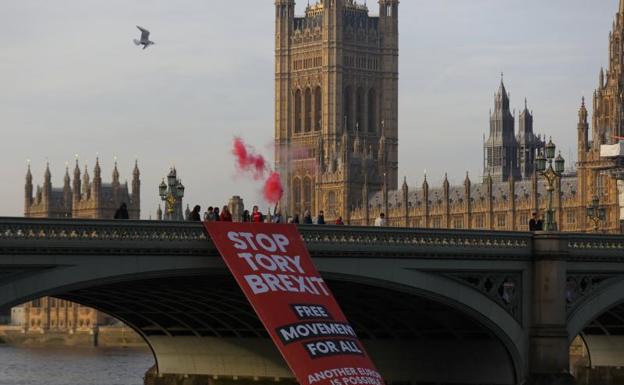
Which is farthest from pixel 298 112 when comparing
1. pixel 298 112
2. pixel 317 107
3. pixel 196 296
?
pixel 196 296

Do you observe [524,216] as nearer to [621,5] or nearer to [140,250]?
[621,5]

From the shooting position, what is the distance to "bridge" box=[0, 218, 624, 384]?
4078 cm

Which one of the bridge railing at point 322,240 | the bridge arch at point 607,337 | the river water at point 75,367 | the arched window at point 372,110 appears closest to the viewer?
the bridge railing at point 322,240

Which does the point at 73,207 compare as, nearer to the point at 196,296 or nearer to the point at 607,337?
the point at 607,337

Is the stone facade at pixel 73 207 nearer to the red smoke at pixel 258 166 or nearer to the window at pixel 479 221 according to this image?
the window at pixel 479 221

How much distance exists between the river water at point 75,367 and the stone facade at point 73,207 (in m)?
40.5

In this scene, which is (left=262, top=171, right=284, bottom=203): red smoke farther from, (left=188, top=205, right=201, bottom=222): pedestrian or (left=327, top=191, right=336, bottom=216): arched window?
(left=327, top=191, right=336, bottom=216): arched window

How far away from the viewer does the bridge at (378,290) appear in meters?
40.8

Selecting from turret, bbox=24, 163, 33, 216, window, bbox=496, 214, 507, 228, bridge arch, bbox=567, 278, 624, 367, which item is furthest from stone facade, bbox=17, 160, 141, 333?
bridge arch, bbox=567, 278, 624, 367

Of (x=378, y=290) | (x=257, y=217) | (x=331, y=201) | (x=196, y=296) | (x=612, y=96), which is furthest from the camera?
(x=331, y=201)

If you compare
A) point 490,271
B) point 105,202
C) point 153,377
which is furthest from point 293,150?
point 490,271

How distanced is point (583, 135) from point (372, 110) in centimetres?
6096

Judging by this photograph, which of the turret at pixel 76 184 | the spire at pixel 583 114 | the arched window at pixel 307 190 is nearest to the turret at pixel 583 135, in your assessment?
the spire at pixel 583 114

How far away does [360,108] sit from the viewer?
194 meters
